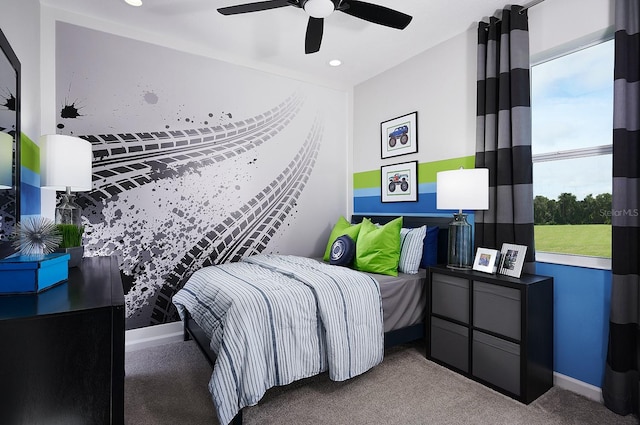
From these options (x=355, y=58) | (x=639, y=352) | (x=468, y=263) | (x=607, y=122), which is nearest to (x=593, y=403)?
(x=639, y=352)

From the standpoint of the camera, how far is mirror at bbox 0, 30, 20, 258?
1.51 meters

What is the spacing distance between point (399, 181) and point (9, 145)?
303 cm

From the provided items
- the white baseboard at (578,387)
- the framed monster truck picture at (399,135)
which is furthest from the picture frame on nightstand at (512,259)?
the framed monster truck picture at (399,135)

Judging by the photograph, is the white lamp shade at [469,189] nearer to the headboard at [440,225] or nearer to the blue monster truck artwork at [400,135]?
the headboard at [440,225]

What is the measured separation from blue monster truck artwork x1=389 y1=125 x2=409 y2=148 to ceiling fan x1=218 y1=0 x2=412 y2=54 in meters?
1.29

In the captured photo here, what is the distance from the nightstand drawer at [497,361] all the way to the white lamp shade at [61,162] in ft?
9.16

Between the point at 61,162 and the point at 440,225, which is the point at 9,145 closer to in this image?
the point at 61,162

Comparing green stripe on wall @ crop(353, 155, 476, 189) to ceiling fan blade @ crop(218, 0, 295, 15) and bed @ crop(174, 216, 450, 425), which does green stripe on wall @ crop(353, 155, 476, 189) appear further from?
ceiling fan blade @ crop(218, 0, 295, 15)

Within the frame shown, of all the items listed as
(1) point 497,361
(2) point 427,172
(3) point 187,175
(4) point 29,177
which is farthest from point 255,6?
(1) point 497,361

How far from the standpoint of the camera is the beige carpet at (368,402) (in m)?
1.95

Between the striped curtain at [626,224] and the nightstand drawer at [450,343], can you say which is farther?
the nightstand drawer at [450,343]

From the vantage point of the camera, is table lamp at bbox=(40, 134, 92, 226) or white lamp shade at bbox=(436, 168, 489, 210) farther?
white lamp shade at bbox=(436, 168, 489, 210)

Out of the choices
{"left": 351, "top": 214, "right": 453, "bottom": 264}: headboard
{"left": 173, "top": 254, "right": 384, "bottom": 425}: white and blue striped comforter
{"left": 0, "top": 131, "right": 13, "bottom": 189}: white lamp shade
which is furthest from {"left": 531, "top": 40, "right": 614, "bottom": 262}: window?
{"left": 0, "top": 131, "right": 13, "bottom": 189}: white lamp shade

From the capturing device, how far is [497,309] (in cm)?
225
